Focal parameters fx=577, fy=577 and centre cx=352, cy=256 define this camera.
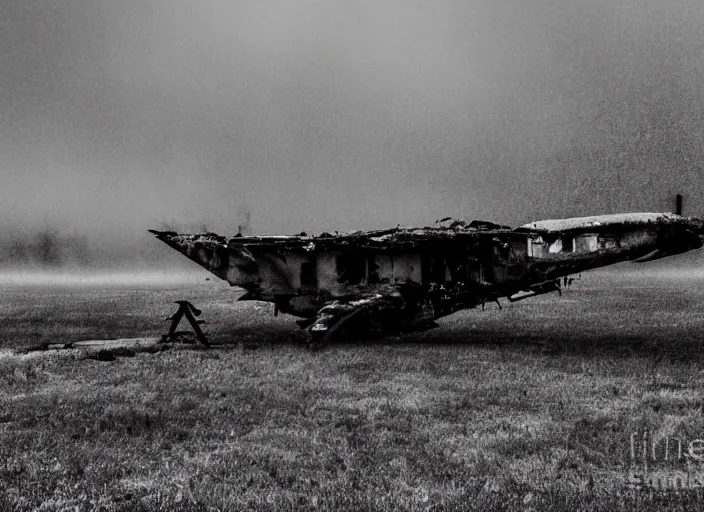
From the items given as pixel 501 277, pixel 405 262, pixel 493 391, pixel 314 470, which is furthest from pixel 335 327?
pixel 314 470

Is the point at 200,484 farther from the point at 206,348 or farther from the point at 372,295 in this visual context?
the point at 372,295

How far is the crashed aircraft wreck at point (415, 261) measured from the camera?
Answer: 14.9 metres

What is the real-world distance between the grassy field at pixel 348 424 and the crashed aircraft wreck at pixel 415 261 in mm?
1395

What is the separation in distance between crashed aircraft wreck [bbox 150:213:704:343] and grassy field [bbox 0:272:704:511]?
1395 millimetres

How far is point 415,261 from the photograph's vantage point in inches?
647

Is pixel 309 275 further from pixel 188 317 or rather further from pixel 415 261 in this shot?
pixel 188 317

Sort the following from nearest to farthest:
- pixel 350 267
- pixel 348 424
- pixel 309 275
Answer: pixel 348 424 < pixel 350 267 < pixel 309 275

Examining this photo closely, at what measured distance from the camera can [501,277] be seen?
15914 millimetres

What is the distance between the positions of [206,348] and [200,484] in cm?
958

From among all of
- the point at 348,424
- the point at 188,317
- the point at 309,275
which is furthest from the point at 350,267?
the point at 348,424

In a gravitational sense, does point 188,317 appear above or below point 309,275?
below

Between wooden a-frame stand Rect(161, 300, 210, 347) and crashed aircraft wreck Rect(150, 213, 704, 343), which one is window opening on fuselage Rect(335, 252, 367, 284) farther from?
wooden a-frame stand Rect(161, 300, 210, 347)

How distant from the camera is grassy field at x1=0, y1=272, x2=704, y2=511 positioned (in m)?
5.35

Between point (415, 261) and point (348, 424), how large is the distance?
9265 millimetres
